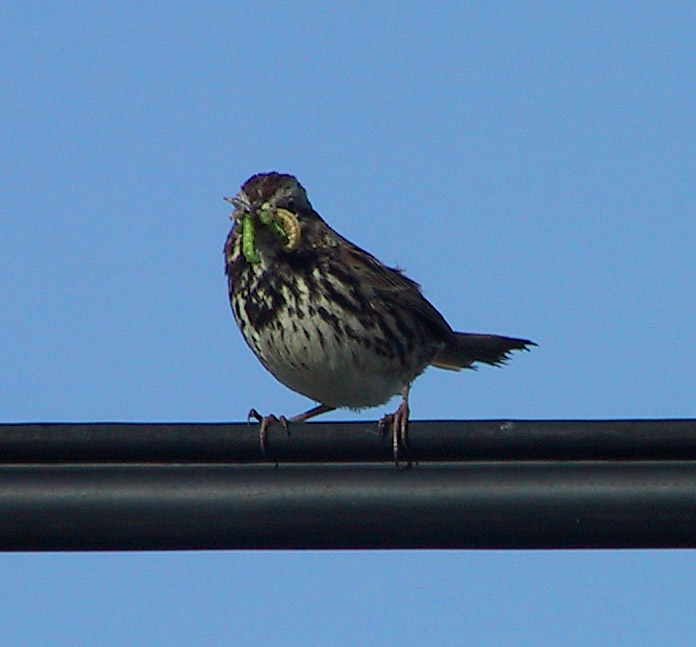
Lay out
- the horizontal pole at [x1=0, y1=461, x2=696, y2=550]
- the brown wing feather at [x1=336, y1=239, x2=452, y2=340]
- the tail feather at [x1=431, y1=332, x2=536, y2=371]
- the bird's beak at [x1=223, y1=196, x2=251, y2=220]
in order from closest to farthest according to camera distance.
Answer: the horizontal pole at [x1=0, y1=461, x2=696, y2=550]
the bird's beak at [x1=223, y1=196, x2=251, y2=220]
the brown wing feather at [x1=336, y1=239, x2=452, y2=340]
the tail feather at [x1=431, y1=332, x2=536, y2=371]

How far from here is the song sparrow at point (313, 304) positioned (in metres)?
7.64

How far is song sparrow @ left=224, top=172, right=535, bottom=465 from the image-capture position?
7645mm

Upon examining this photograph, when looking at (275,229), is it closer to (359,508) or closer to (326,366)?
(326,366)

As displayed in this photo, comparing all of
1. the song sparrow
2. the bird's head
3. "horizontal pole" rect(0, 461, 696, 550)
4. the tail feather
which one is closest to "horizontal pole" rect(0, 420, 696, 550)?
"horizontal pole" rect(0, 461, 696, 550)

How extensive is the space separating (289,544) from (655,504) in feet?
2.97

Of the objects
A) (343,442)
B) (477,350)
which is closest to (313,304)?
(477,350)

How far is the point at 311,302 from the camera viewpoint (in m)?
7.66

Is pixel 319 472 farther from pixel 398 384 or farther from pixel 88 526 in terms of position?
pixel 398 384

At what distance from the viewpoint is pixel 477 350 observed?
30.1ft

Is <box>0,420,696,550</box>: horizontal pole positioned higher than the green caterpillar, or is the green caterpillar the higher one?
the green caterpillar

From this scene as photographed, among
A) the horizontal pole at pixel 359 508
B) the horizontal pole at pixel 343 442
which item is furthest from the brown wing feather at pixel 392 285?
the horizontal pole at pixel 359 508

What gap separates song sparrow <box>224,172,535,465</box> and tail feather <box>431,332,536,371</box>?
0.72 metres

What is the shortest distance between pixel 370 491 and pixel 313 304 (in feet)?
11.7

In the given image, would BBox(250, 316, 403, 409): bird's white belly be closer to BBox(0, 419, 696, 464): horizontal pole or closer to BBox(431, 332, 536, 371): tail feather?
BBox(431, 332, 536, 371): tail feather
